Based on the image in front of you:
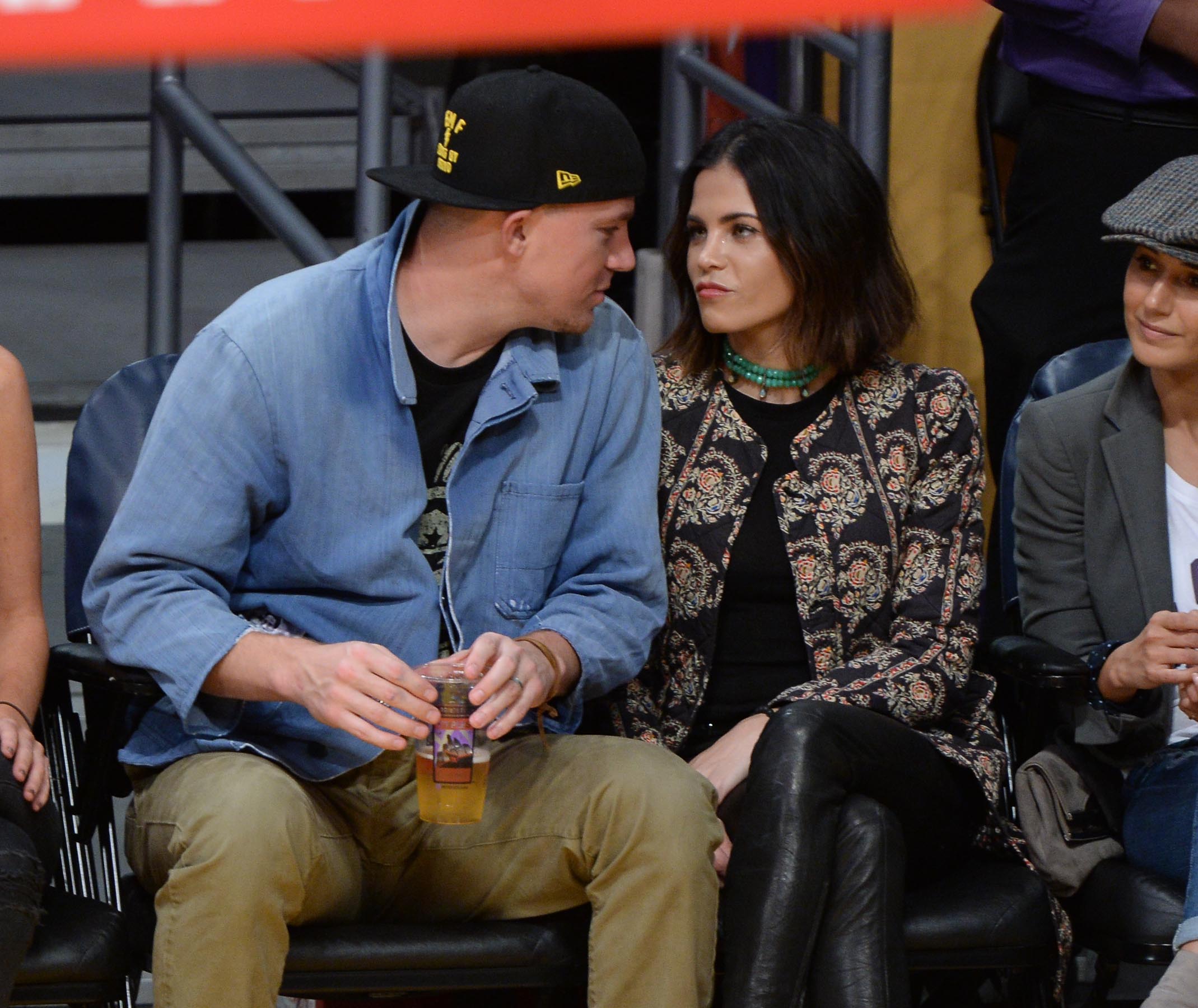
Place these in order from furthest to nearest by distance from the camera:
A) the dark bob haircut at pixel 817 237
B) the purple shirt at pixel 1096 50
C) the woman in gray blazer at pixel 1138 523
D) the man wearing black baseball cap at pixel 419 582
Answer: the purple shirt at pixel 1096 50, the dark bob haircut at pixel 817 237, the woman in gray blazer at pixel 1138 523, the man wearing black baseball cap at pixel 419 582

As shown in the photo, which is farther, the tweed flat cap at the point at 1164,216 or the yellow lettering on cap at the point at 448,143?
the tweed flat cap at the point at 1164,216

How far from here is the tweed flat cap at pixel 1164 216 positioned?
2.42 meters

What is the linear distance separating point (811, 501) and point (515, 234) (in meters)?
0.63

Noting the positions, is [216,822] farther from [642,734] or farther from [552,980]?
[642,734]

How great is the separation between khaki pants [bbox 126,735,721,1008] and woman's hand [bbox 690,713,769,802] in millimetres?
207

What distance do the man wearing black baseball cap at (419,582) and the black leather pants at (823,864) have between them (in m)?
0.06

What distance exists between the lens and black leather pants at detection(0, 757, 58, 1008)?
1880 millimetres

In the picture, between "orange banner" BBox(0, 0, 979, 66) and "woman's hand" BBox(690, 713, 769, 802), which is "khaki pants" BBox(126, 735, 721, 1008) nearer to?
"woman's hand" BBox(690, 713, 769, 802)

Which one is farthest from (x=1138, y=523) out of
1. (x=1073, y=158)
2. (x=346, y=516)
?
(x=346, y=516)

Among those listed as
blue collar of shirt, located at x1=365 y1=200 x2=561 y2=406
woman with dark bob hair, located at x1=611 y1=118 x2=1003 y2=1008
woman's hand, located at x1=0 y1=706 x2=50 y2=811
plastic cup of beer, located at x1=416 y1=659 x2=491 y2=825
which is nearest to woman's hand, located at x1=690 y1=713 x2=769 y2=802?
woman with dark bob hair, located at x1=611 y1=118 x2=1003 y2=1008

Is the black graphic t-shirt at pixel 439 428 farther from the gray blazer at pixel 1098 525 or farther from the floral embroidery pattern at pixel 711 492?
the gray blazer at pixel 1098 525

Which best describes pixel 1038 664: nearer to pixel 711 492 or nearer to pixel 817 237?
pixel 711 492

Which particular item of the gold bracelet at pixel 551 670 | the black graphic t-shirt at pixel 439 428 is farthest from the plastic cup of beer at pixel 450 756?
the black graphic t-shirt at pixel 439 428

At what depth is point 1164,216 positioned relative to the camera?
2.44 m
